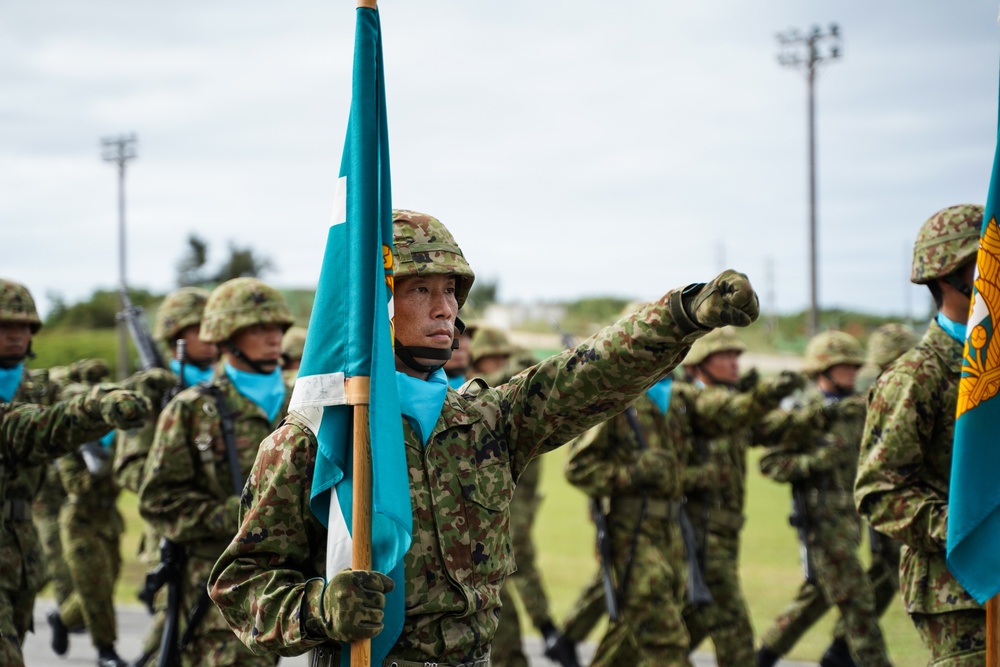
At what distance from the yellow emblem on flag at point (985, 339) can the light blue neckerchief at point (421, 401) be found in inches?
90.4

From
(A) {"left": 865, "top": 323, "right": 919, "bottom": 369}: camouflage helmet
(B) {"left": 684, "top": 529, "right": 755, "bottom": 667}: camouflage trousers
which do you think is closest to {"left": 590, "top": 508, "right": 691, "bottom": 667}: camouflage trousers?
(B) {"left": 684, "top": 529, "right": 755, "bottom": 667}: camouflage trousers

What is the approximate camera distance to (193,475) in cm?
648

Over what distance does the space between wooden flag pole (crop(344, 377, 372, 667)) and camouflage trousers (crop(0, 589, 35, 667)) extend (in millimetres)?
2974

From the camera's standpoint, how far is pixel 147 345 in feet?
30.8

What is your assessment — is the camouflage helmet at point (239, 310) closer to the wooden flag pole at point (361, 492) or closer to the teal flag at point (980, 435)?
the wooden flag pole at point (361, 492)

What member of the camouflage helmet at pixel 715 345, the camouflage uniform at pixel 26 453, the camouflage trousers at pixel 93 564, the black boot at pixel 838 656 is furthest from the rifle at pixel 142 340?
the black boot at pixel 838 656

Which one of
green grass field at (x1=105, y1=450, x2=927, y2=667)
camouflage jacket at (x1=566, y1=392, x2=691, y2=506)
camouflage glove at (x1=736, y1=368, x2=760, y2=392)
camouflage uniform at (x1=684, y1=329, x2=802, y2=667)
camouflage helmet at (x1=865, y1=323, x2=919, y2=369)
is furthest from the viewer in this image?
camouflage helmet at (x1=865, y1=323, x2=919, y2=369)

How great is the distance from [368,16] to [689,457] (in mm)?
5932

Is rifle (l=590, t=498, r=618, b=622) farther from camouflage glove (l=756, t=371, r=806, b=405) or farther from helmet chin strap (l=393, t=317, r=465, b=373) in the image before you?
helmet chin strap (l=393, t=317, r=465, b=373)

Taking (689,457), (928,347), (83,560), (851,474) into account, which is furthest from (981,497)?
(83,560)

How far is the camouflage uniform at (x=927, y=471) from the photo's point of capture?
495 centimetres

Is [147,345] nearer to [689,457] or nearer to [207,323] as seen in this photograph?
[207,323]

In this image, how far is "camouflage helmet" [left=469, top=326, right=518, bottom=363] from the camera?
11.4 m

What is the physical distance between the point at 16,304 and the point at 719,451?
17.4 feet
